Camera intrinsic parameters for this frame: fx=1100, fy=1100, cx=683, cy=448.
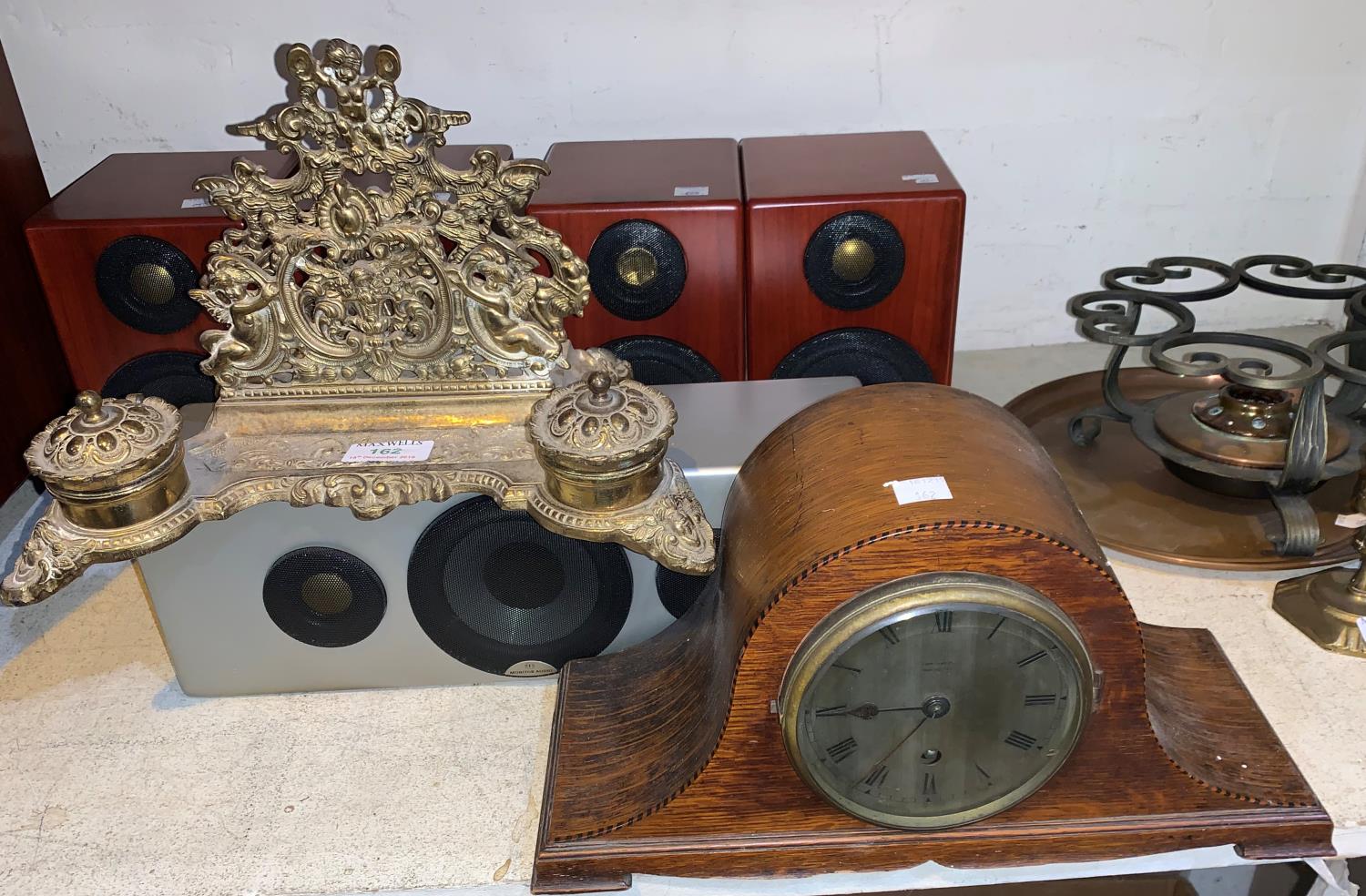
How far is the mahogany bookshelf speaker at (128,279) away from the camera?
2166mm

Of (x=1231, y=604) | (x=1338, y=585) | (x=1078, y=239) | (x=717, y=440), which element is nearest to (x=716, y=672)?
(x=717, y=440)

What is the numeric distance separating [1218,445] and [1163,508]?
0.52 feet

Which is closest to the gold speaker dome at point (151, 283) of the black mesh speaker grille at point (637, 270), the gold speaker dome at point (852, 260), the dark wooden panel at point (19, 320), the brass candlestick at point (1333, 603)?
the dark wooden panel at point (19, 320)

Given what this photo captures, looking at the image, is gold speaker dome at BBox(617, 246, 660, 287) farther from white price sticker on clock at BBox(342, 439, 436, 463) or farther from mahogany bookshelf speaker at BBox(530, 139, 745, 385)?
white price sticker on clock at BBox(342, 439, 436, 463)

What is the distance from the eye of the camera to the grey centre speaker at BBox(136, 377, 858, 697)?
162 centimetres

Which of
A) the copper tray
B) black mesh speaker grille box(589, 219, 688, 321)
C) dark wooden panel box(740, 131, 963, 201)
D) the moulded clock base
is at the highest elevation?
dark wooden panel box(740, 131, 963, 201)

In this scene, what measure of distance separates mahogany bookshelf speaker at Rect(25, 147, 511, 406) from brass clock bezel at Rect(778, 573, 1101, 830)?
1.49 m

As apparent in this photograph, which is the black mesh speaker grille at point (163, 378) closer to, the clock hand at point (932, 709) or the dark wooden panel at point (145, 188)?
the dark wooden panel at point (145, 188)

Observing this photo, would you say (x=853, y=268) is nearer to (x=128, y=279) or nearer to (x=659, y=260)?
(x=659, y=260)

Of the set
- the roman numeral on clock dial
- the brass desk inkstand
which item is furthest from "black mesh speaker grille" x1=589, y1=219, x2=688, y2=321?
the roman numeral on clock dial

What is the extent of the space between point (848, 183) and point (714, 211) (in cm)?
29

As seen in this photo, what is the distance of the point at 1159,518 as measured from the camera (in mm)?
2143

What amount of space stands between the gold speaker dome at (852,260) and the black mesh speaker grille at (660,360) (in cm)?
34

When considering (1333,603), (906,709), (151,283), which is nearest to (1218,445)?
(1333,603)
